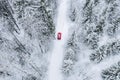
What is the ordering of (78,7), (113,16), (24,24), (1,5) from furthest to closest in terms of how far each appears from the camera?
(78,7) → (113,16) → (24,24) → (1,5)

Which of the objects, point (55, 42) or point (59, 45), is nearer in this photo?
point (59, 45)

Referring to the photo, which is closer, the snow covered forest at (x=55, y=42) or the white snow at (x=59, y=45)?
the snow covered forest at (x=55, y=42)

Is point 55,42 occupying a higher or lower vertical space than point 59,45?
higher

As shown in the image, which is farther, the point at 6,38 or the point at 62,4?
the point at 62,4

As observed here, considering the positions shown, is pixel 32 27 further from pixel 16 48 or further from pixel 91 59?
pixel 91 59

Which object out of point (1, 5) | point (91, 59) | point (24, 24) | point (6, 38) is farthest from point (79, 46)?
point (1, 5)

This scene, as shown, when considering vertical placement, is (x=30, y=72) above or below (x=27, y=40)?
below
